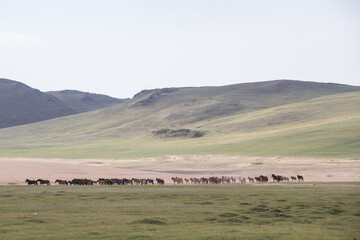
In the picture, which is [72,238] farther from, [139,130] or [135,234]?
[139,130]

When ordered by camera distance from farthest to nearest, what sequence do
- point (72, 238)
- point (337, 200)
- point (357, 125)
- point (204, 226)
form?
point (357, 125) < point (337, 200) < point (204, 226) < point (72, 238)

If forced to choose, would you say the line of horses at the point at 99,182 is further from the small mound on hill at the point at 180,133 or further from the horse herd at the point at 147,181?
the small mound on hill at the point at 180,133

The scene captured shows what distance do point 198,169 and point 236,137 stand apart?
47876 mm

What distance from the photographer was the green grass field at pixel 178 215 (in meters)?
20.5

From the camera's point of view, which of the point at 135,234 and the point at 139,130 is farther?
the point at 139,130

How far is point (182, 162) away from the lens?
8269 cm

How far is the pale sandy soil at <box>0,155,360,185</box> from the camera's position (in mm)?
58719

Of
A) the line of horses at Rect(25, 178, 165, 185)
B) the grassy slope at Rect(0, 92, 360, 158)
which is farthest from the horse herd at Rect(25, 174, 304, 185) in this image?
the grassy slope at Rect(0, 92, 360, 158)

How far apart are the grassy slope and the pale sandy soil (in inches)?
253

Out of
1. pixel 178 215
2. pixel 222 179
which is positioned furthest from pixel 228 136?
pixel 178 215

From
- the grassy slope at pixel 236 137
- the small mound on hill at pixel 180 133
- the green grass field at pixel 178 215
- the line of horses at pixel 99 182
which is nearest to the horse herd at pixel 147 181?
the line of horses at pixel 99 182

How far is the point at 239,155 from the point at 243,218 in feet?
195

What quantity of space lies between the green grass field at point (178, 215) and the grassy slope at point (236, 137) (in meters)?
42.5

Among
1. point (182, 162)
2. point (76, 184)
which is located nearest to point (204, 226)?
point (76, 184)
